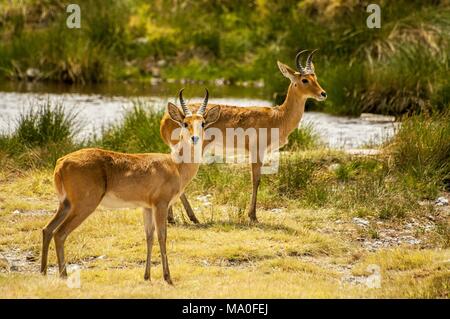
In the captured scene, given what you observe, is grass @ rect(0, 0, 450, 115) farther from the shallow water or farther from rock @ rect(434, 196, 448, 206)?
rock @ rect(434, 196, 448, 206)

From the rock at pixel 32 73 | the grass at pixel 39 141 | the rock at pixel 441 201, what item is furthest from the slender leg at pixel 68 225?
the rock at pixel 32 73

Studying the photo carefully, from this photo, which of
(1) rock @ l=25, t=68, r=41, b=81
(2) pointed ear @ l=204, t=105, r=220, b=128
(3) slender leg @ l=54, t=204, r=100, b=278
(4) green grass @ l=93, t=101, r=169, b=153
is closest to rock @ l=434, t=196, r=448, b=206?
(4) green grass @ l=93, t=101, r=169, b=153

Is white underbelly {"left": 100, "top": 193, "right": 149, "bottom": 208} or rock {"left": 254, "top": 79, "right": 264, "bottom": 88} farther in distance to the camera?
rock {"left": 254, "top": 79, "right": 264, "bottom": 88}

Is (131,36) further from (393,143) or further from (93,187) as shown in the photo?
(93,187)

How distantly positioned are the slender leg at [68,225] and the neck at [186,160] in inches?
34.6

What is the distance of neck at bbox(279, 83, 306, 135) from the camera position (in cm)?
1116

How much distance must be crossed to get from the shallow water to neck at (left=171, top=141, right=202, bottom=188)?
6.18 meters

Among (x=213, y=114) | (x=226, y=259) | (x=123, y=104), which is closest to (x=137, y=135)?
(x=226, y=259)

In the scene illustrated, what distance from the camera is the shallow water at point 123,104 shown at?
16328 mm

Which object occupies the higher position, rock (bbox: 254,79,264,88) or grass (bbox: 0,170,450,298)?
rock (bbox: 254,79,264,88)

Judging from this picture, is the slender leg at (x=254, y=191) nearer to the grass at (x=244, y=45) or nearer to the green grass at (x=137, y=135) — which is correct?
the green grass at (x=137, y=135)

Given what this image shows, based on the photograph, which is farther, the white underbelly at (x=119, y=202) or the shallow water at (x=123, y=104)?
the shallow water at (x=123, y=104)

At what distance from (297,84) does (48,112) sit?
13.3 feet
